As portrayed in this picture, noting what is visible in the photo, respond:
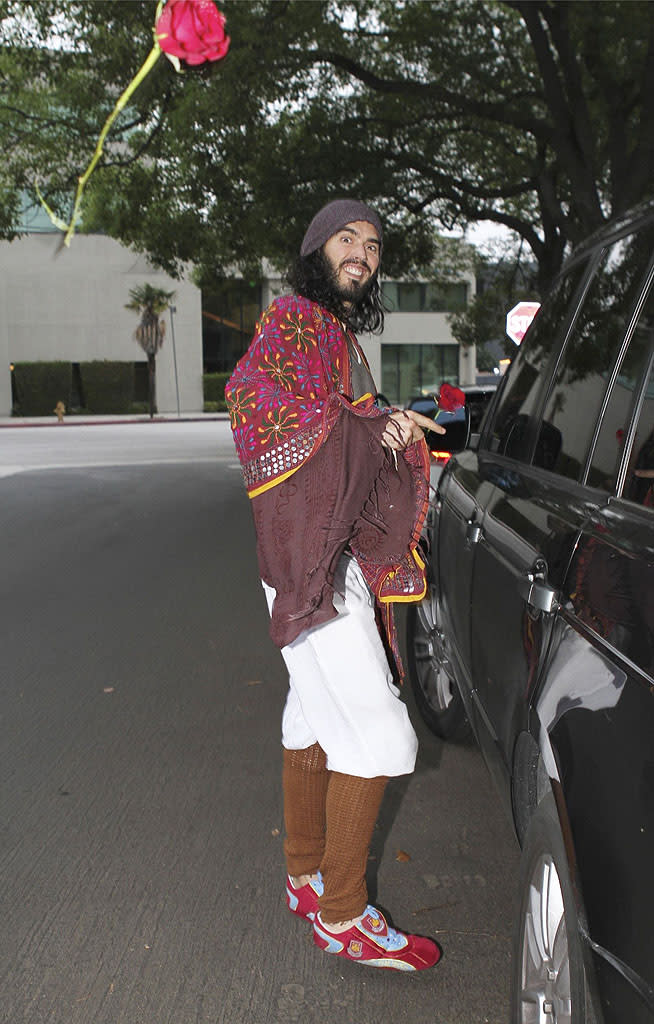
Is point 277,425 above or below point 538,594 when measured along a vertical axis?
above

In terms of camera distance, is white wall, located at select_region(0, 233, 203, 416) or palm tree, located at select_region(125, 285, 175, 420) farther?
palm tree, located at select_region(125, 285, 175, 420)

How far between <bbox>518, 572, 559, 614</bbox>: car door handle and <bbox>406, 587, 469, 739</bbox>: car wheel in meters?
1.59

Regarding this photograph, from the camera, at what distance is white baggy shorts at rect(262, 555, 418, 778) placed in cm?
279

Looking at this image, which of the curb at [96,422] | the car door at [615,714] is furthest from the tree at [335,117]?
the curb at [96,422]

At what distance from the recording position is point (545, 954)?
2.17 meters

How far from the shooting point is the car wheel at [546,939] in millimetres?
1897

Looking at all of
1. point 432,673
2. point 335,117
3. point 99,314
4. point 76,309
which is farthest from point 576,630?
point 99,314

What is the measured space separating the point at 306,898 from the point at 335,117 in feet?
54.7

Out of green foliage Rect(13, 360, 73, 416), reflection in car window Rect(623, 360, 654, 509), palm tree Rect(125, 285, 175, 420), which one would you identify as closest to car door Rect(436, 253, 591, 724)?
reflection in car window Rect(623, 360, 654, 509)

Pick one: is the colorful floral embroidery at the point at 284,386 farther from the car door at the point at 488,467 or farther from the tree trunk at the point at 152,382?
the tree trunk at the point at 152,382

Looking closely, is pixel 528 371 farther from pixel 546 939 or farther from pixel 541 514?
pixel 546 939

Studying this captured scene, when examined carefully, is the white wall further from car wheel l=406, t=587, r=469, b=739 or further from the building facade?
car wheel l=406, t=587, r=469, b=739

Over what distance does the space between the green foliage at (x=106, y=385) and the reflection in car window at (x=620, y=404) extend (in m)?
54.3

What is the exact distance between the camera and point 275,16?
1505 cm
